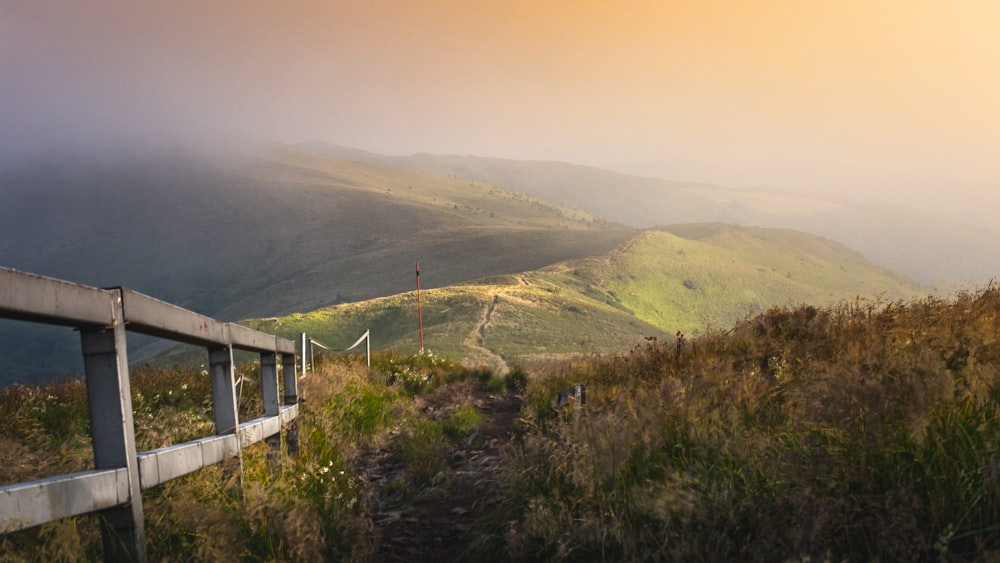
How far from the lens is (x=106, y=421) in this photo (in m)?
3.16

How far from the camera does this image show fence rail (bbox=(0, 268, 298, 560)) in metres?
2.67

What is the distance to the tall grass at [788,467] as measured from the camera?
10.3 feet

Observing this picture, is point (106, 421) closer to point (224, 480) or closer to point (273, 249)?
point (224, 480)

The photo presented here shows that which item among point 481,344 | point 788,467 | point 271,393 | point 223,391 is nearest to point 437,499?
point 271,393

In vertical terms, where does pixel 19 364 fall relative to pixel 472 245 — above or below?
below

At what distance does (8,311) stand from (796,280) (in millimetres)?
119373

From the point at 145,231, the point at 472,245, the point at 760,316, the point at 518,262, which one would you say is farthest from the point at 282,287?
the point at 760,316

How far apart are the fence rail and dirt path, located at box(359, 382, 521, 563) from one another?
1771mm

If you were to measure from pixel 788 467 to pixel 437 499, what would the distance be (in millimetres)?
3641

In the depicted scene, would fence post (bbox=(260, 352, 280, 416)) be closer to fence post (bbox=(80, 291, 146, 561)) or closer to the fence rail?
the fence rail

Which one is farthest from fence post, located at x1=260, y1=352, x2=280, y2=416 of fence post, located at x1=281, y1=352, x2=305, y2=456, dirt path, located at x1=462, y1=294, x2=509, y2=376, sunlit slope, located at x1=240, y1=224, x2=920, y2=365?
dirt path, located at x1=462, y1=294, x2=509, y2=376

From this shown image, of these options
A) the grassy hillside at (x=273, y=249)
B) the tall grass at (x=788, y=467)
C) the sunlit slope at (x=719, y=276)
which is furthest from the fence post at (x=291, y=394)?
the grassy hillside at (x=273, y=249)

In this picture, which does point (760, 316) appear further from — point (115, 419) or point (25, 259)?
point (25, 259)

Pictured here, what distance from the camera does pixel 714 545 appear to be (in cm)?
358
